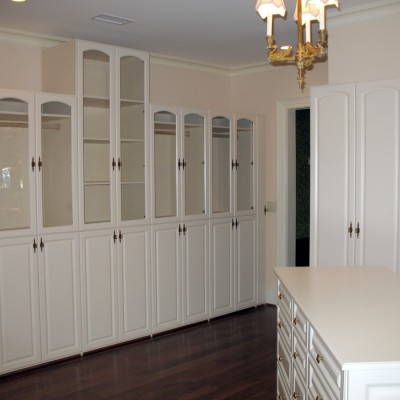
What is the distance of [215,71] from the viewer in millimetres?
5938

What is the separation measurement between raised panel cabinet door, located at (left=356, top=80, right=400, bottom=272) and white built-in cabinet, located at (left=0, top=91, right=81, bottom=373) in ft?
7.07

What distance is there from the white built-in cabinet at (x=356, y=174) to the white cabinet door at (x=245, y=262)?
1640mm

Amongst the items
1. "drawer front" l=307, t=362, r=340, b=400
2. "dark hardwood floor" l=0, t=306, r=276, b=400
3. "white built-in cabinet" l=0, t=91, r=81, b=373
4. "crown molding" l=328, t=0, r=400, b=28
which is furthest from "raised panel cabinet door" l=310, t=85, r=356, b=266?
"white built-in cabinet" l=0, t=91, r=81, b=373

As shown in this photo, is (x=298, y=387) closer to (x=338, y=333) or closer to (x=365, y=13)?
(x=338, y=333)

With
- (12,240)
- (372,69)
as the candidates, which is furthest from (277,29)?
(12,240)

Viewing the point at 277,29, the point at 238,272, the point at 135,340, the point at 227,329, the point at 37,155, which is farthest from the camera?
the point at 238,272

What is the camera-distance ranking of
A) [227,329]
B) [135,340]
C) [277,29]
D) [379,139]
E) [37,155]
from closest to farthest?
[379,139], [37,155], [277,29], [135,340], [227,329]

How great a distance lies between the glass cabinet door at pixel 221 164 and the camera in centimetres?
534

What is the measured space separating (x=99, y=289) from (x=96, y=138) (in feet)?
4.04

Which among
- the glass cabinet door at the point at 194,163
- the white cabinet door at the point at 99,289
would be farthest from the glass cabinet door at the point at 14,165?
the glass cabinet door at the point at 194,163

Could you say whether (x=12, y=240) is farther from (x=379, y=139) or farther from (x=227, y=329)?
(x=379, y=139)

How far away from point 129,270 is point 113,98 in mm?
1454

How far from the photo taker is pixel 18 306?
397 cm

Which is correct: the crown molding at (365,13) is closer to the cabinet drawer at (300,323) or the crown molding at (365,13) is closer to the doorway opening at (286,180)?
the doorway opening at (286,180)
